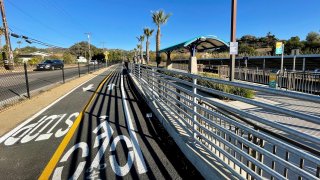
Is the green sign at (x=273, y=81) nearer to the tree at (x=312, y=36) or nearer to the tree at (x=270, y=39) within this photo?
the tree at (x=312, y=36)

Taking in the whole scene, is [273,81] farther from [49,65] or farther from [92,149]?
[49,65]

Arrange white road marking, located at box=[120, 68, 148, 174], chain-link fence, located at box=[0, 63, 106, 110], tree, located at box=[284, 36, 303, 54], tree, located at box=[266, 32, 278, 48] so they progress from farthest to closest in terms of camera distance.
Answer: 1. tree, located at box=[266, 32, 278, 48]
2. tree, located at box=[284, 36, 303, 54]
3. chain-link fence, located at box=[0, 63, 106, 110]
4. white road marking, located at box=[120, 68, 148, 174]

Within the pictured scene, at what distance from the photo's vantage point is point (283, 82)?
14.0m

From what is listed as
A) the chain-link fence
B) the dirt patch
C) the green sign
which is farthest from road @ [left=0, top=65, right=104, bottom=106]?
the green sign

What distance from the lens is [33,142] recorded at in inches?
213

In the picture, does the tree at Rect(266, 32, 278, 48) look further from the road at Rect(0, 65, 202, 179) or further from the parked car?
the road at Rect(0, 65, 202, 179)

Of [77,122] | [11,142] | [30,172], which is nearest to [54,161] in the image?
[30,172]

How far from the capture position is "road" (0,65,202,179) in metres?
3.93

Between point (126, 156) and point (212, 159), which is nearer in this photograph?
point (212, 159)

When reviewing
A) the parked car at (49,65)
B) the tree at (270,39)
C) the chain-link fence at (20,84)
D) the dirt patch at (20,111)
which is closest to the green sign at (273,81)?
the dirt patch at (20,111)

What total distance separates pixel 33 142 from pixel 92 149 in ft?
5.52

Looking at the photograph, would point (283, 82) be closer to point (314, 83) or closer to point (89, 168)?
point (314, 83)

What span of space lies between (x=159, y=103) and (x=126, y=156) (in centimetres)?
307

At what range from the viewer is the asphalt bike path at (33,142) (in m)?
4.13
